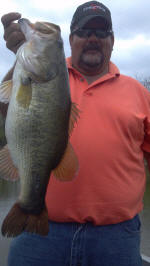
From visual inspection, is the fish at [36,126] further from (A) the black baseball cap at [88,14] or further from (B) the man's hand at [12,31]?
(A) the black baseball cap at [88,14]

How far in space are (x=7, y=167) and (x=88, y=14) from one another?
71.9 inches

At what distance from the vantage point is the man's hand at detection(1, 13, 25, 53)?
83.3 inches

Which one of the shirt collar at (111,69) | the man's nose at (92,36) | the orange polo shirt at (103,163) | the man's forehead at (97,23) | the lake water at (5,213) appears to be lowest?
the lake water at (5,213)

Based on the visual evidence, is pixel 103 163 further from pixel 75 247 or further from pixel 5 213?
pixel 5 213

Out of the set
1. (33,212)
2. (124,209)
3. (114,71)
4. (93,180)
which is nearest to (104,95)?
(114,71)

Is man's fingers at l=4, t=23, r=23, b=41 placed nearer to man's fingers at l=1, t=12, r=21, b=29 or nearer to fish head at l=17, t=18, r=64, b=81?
man's fingers at l=1, t=12, r=21, b=29

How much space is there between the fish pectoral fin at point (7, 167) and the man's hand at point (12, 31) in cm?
88

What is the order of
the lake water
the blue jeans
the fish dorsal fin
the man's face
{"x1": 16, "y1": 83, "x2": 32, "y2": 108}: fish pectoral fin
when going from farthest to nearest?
the lake water < the man's face < the blue jeans < the fish dorsal fin < {"x1": 16, "y1": 83, "x2": 32, "y2": 108}: fish pectoral fin

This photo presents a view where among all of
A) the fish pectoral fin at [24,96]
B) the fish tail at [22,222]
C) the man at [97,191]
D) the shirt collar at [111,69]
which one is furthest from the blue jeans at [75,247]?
the shirt collar at [111,69]

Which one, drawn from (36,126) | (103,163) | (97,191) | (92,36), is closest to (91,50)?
(92,36)

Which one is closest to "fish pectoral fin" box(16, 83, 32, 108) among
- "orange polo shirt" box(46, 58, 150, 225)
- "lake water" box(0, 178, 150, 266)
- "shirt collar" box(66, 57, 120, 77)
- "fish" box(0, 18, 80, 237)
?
"fish" box(0, 18, 80, 237)

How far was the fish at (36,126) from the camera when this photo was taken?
6.22ft

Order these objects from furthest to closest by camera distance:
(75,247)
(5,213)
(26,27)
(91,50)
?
1. (5,213)
2. (91,50)
3. (75,247)
4. (26,27)

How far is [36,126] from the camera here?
6.21 feet
